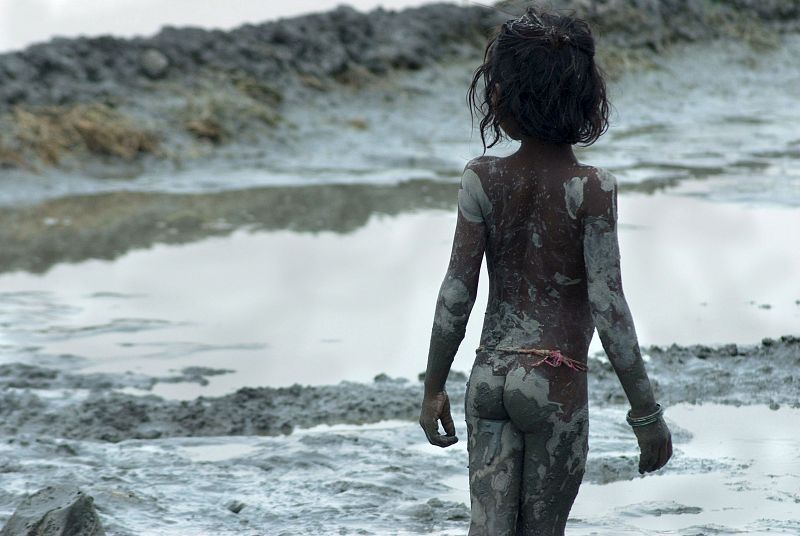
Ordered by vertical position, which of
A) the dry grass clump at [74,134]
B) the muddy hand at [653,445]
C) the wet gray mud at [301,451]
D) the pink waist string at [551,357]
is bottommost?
the wet gray mud at [301,451]

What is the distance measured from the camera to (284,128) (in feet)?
55.1

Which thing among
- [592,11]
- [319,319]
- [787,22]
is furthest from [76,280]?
[787,22]

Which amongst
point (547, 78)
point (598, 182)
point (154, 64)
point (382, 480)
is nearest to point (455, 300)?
point (598, 182)

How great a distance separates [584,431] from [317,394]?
311 centimetres

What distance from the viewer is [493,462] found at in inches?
129

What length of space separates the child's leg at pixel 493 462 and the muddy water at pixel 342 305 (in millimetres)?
1347

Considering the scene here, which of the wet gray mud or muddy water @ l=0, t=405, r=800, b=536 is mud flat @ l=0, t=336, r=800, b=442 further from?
muddy water @ l=0, t=405, r=800, b=536

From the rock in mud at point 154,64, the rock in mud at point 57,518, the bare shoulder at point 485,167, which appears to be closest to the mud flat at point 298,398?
the rock in mud at point 57,518

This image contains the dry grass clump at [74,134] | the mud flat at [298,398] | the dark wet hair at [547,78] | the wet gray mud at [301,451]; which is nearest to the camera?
the dark wet hair at [547,78]

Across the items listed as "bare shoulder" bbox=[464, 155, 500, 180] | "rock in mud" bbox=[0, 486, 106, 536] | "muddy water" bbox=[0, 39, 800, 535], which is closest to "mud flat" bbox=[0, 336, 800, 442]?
"muddy water" bbox=[0, 39, 800, 535]

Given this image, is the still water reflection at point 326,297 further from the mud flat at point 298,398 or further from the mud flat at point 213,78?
the mud flat at point 213,78

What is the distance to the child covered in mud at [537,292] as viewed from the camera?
3207 mm

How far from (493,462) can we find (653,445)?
0.39 metres

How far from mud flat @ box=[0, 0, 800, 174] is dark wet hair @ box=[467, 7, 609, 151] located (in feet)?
34.0
